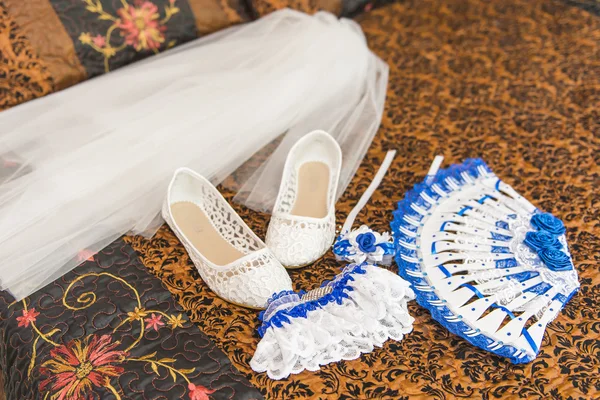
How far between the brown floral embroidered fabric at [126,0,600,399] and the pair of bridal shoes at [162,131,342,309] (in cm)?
4

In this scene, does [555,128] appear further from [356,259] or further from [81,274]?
[81,274]

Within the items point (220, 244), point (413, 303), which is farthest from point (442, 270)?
point (220, 244)

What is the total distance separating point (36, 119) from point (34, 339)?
22.3 inches

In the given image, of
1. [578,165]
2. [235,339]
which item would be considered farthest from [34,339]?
[578,165]

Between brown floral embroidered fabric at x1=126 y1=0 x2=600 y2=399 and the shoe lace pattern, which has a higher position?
the shoe lace pattern

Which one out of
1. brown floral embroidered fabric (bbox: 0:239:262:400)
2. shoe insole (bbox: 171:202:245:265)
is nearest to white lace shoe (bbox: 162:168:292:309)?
shoe insole (bbox: 171:202:245:265)

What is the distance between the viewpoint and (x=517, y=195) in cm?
126

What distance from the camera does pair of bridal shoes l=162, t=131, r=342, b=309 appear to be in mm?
1027

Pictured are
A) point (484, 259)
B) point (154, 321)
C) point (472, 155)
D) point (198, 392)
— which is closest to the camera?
point (198, 392)

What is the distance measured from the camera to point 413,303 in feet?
3.44

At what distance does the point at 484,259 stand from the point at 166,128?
0.79m

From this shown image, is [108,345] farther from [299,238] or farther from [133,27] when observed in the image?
[133,27]

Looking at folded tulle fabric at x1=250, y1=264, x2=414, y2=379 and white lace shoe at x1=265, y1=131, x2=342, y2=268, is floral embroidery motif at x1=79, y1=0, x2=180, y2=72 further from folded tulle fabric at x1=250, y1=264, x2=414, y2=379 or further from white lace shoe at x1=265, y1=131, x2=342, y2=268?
folded tulle fabric at x1=250, y1=264, x2=414, y2=379

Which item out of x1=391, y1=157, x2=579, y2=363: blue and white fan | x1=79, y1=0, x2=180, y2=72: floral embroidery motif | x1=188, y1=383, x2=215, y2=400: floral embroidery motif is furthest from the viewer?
x1=79, y1=0, x2=180, y2=72: floral embroidery motif
